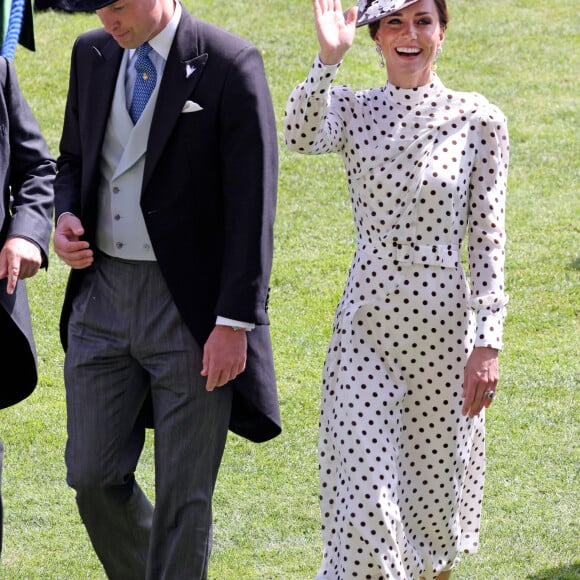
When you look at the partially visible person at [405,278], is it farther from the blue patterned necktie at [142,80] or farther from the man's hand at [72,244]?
the man's hand at [72,244]

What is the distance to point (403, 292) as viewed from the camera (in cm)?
469

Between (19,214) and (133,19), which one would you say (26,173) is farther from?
(133,19)

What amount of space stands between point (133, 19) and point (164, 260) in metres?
0.71

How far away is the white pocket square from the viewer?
4355 mm

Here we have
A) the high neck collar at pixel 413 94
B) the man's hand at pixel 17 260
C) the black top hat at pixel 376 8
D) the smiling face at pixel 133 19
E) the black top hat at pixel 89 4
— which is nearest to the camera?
the black top hat at pixel 89 4

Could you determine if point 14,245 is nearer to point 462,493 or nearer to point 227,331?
point 227,331

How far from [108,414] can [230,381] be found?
39 centimetres

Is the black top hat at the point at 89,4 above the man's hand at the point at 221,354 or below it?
above

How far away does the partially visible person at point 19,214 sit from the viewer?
458 cm

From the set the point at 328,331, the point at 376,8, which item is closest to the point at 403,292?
the point at 376,8

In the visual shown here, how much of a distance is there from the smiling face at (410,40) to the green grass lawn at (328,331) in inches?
76.7

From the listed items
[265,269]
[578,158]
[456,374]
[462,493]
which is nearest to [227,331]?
[265,269]

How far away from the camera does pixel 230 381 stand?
180 inches

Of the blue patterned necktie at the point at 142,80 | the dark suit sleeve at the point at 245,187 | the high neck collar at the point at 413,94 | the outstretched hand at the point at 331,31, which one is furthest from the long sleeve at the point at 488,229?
the blue patterned necktie at the point at 142,80
